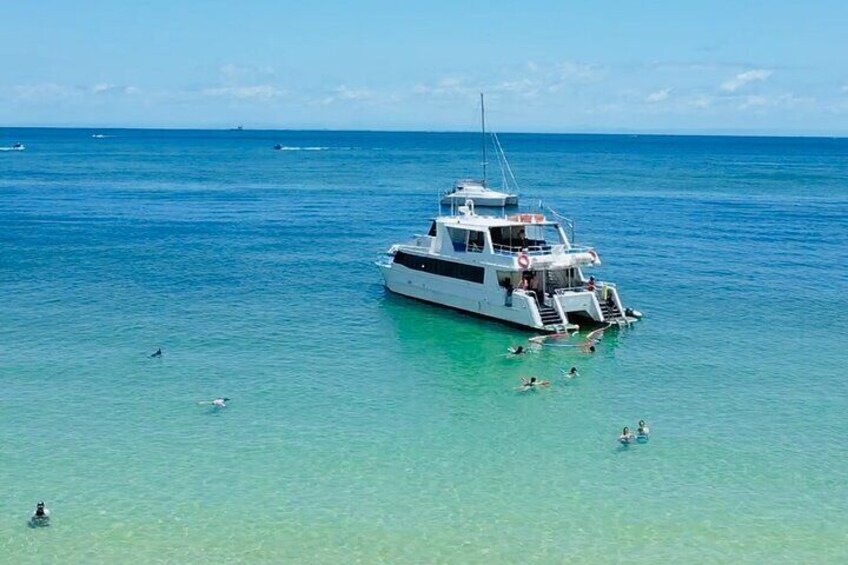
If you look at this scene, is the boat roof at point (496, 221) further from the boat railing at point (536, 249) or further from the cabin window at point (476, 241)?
the boat railing at point (536, 249)

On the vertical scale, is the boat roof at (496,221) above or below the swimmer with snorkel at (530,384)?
above

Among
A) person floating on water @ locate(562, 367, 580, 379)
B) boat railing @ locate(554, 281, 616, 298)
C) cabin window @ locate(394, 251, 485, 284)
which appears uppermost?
cabin window @ locate(394, 251, 485, 284)

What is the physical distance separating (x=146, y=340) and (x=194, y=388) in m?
8.83

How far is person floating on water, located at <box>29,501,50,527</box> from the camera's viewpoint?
92.6 feet

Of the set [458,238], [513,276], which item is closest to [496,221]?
[458,238]

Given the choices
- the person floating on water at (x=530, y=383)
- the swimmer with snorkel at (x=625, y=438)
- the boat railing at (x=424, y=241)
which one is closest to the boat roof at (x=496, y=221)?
the boat railing at (x=424, y=241)

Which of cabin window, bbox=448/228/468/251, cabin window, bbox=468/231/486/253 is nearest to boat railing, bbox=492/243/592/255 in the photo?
cabin window, bbox=468/231/486/253

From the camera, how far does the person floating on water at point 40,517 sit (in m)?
28.2

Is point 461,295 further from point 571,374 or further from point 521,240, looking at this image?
point 571,374

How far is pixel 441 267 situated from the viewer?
5603 centimetres

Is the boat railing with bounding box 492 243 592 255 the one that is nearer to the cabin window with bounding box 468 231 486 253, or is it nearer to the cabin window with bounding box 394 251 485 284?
the cabin window with bounding box 468 231 486 253

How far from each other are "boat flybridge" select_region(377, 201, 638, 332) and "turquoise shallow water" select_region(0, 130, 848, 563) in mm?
1737

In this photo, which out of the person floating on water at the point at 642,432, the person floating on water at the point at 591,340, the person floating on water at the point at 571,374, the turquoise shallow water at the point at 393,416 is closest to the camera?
A: the turquoise shallow water at the point at 393,416

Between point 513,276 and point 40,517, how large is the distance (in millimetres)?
30922
